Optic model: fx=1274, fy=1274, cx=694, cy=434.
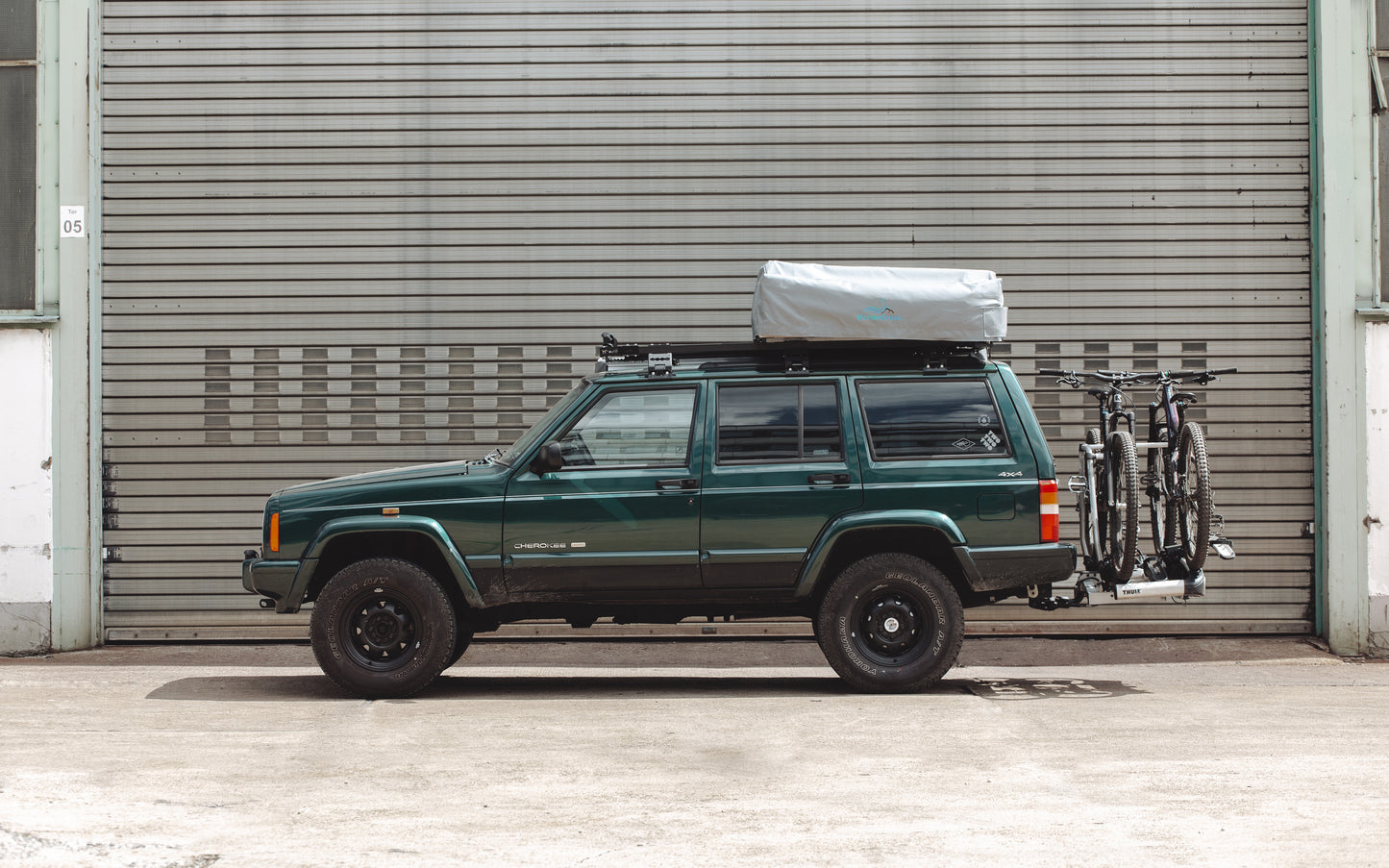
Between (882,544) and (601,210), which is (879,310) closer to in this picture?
(882,544)

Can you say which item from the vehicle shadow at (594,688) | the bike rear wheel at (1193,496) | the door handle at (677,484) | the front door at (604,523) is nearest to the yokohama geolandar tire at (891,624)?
the vehicle shadow at (594,688)

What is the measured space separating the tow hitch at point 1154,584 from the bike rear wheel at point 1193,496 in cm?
7

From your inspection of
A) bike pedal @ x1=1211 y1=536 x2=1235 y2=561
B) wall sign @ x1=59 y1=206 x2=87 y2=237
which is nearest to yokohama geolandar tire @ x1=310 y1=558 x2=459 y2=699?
bike pedal @ x1=1211 y1=536 x2=1235 y2=561

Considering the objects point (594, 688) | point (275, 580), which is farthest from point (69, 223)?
point (594, 688)

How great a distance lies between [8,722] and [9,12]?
6319 millimetres

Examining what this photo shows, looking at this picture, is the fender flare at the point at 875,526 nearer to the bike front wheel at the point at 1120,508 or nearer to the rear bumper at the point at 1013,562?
the rear bumper at the point at 1013,562

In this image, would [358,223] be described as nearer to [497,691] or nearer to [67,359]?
[67,359]

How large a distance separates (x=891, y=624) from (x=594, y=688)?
1895mm

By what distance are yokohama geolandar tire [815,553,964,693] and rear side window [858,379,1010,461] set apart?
63 cm

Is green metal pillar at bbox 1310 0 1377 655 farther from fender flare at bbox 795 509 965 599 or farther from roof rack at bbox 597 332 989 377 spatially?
fender flare at bbox 795 509 965 599

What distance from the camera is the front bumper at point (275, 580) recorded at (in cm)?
716

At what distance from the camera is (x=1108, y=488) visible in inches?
307

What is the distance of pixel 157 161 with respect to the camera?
10.1 meters

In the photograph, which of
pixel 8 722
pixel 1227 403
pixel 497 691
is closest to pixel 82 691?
pixel 8 722
